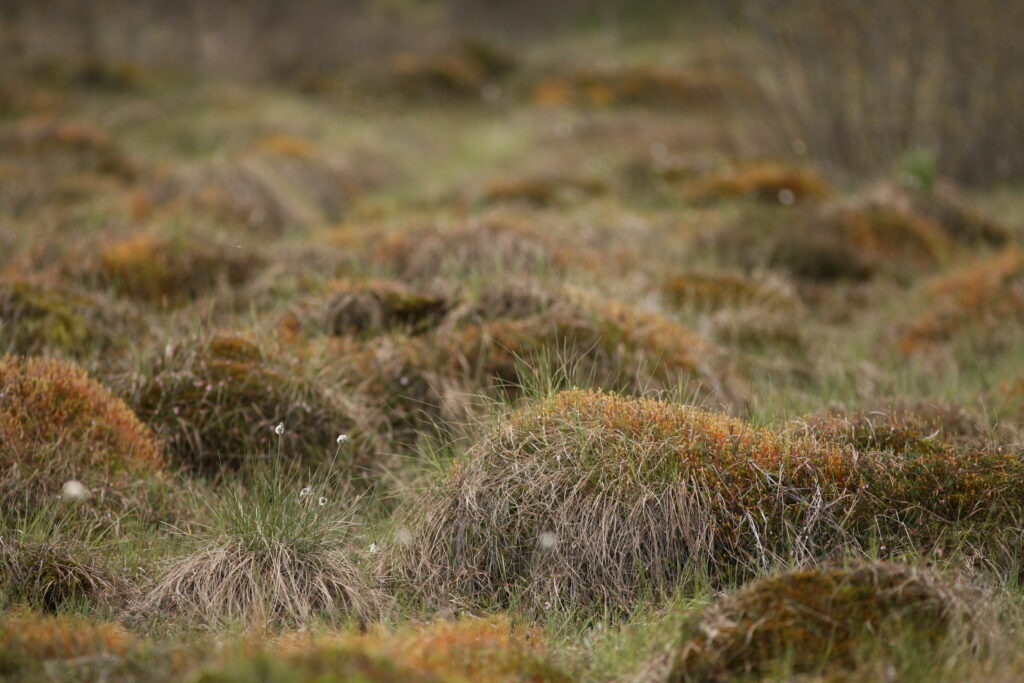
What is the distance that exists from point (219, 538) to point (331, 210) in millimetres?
7699

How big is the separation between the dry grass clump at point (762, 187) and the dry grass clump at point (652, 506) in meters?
6.82

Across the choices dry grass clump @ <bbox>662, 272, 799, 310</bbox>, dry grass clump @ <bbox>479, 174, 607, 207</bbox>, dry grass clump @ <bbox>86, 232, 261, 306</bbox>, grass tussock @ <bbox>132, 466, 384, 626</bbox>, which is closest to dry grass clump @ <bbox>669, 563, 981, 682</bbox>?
grass tussock @ <bbox>132, 466, 384, 626</bbox>

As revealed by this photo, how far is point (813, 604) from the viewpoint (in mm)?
3051

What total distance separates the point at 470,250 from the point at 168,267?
6.33ft

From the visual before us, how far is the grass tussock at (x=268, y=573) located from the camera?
3529 mm

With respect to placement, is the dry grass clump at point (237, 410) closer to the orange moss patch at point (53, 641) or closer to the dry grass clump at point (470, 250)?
the orange moss patch at point (53, 641)

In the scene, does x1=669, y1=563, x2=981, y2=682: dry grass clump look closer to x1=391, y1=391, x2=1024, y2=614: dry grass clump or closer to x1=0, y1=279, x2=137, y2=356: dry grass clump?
x1=391, y1=391, x2=1024, y2=614: dry grass clump

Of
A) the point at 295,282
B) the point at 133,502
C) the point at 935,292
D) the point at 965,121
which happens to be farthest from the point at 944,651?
the point at 965,121

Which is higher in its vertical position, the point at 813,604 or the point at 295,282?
the point at 813,604

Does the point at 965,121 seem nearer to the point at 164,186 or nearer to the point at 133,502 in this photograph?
the point at 164,186

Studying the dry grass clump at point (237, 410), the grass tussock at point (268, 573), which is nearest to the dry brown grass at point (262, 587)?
the grass tussock at point (268, 573)

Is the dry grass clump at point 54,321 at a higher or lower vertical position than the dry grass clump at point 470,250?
higher

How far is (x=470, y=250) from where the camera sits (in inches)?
275

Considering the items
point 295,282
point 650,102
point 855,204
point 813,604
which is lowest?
point 650,102
